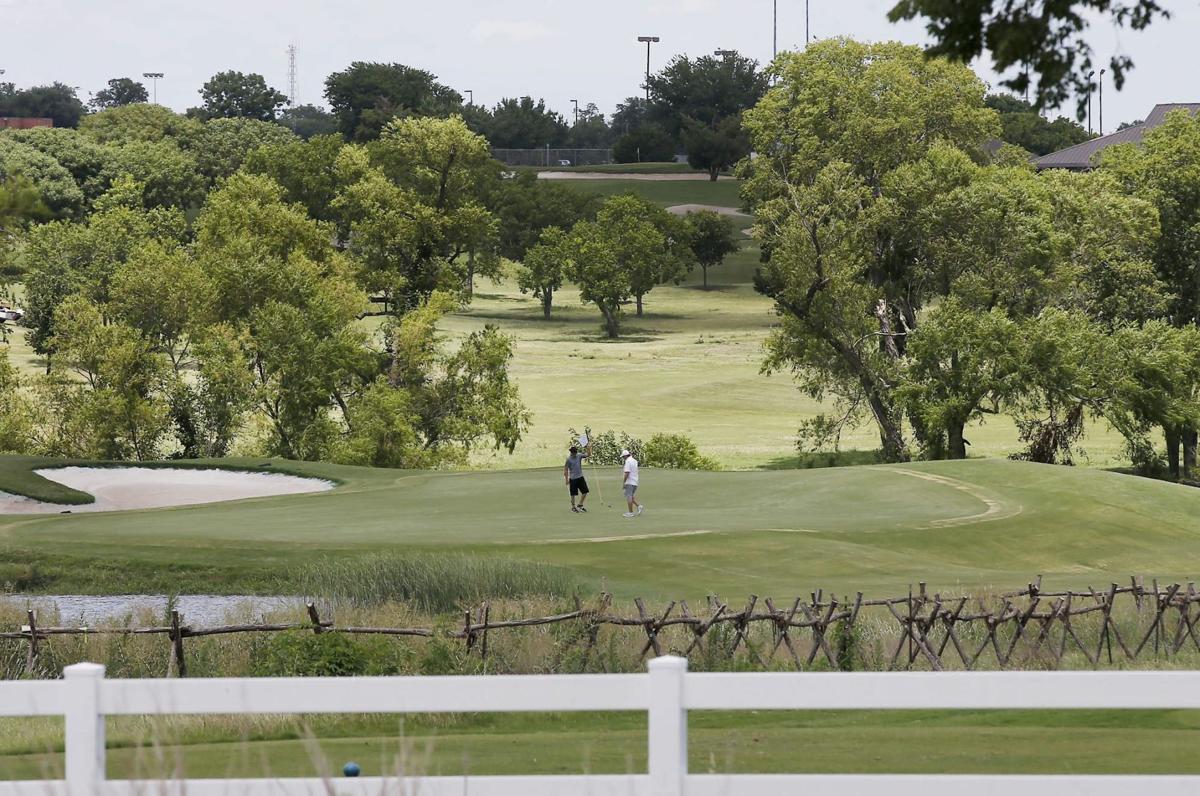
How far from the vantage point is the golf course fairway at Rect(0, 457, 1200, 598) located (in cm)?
2767

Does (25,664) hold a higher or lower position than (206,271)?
lower

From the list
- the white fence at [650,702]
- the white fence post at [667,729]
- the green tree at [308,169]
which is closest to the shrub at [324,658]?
the white fence at [650,702]

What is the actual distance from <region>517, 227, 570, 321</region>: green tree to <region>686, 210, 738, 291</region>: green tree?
1564 centimetres

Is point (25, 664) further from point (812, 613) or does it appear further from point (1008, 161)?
point (1008, 161)

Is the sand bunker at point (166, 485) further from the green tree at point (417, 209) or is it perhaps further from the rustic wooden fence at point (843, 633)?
the green tree at point (417, 209)

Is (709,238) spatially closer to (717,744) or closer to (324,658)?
(324,658)

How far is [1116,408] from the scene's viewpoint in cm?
5834

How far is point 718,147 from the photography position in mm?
183750

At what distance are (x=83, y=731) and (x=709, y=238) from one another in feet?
442

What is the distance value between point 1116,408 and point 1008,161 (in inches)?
1194

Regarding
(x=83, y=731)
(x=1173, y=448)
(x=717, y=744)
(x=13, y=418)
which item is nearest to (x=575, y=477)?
(x=717, y=744)

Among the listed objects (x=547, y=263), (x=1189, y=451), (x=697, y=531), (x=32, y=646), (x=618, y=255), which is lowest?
(x=1189, y=451)

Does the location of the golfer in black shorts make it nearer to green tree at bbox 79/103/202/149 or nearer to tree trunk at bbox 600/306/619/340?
tree trunk at bbox 600/306/619/340

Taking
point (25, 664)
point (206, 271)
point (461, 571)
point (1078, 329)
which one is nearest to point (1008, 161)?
point (1078, 329)
